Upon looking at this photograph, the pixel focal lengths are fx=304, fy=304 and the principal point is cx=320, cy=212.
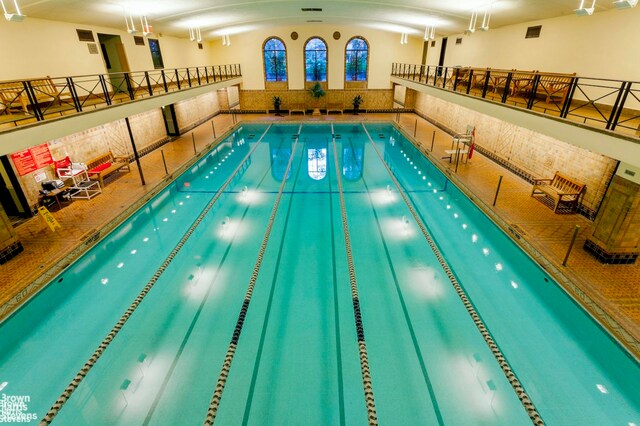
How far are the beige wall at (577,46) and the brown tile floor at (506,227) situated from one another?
11.4 ft

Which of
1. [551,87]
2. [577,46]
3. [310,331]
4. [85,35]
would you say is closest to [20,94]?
[85,35]

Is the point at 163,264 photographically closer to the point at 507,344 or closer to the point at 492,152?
the point at 507,344

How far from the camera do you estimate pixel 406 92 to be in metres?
21.6

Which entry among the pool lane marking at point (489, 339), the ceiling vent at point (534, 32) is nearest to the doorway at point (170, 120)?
the pool lane marking at point (489, 339)

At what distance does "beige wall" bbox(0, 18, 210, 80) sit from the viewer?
297 inches

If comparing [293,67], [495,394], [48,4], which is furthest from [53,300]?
[293,67]

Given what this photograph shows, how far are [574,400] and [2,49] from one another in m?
13.2

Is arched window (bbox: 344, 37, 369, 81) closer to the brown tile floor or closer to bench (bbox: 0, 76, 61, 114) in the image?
the brown tile floor

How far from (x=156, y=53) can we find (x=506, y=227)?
16.2 meters

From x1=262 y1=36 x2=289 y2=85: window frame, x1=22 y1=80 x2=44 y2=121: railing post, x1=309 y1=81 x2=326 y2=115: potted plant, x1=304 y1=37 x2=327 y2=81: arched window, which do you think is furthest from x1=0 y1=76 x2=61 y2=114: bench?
x1=304 y1=37 x2=327 y2=81: arched window

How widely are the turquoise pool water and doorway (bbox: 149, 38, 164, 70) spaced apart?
366 inches

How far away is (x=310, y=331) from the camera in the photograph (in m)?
5.23

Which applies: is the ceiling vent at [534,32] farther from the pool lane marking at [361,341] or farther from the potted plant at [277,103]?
the potted plant at [277,103]

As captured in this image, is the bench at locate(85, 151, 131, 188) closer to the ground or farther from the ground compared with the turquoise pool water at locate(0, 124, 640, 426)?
farther from the ground
